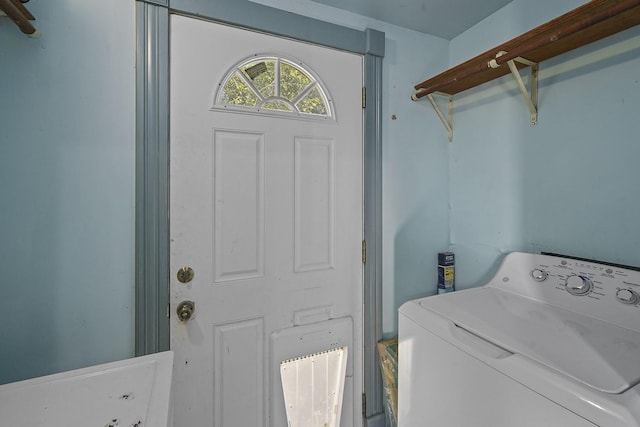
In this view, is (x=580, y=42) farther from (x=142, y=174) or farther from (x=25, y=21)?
(x=25, y=21)

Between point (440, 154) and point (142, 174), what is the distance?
4.81 feet

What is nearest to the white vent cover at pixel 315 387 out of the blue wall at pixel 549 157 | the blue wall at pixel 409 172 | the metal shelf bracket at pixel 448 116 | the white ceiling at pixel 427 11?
the blue wall at pixel 409 172

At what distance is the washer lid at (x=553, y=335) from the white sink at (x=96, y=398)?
0.87 meters

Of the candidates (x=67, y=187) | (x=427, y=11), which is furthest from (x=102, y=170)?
(x=427, y=11)

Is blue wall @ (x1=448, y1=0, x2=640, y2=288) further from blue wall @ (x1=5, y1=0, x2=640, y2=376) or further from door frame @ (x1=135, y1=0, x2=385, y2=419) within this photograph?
door frame @ (x1=135, y1=0, x2=385, y2=419)

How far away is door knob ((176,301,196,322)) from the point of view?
1.13 metres

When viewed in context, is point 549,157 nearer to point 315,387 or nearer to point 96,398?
point 315,387

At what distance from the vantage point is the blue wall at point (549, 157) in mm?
1004

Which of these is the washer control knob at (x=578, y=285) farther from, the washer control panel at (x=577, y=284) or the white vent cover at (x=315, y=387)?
the white vent cover at (x=315, y=387)

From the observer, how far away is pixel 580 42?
1.05m

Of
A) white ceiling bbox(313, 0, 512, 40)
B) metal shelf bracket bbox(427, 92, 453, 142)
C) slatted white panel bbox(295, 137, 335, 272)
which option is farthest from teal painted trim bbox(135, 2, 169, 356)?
metal shelf bracket bbox(427, 92, 453, 142)

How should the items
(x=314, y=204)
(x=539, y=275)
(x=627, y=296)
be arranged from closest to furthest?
(x=627, y=296), (x=539, y=275), (x=314, y=204)

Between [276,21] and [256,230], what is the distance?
0.90 metres

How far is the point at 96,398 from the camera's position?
29.5 inches
